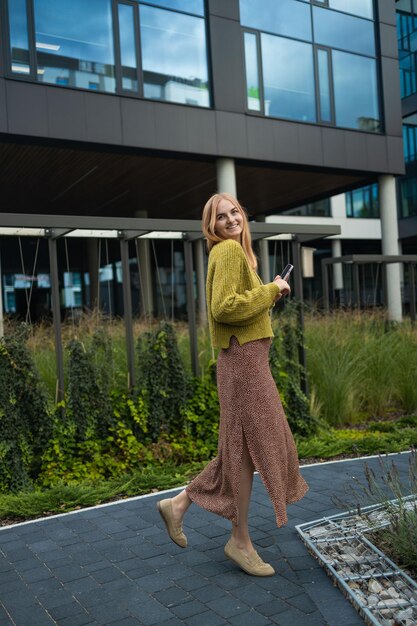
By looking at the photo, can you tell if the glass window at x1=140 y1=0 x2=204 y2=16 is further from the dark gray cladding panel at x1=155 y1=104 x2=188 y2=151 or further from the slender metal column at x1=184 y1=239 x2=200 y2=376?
the slender metal column at x1=184 y1=239 x2=200 y2=376

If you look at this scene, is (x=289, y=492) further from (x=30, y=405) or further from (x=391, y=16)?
(x=391, y=16)

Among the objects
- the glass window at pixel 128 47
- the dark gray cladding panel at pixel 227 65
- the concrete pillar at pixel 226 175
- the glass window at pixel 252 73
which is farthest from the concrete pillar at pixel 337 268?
the glass window at pixel 128 47

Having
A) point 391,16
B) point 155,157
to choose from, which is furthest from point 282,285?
point 391,16

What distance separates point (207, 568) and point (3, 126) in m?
10.2

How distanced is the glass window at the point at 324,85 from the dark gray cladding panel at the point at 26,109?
23.5 feet

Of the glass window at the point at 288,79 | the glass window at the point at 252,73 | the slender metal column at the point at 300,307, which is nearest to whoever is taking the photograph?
the slender metal column at the point at 300,307

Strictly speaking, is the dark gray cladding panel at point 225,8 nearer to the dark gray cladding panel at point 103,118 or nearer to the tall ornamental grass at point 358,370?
the dark gray cladding panel at point 103,118

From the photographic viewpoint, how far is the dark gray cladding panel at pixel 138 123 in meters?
13.0

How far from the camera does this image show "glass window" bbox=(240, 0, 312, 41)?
1484 centimetres

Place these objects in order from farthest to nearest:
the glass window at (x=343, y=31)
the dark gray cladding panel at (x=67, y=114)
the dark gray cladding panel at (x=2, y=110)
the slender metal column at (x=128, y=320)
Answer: the glass window at (x=343, y=31)
the dark gray cladding panel at (x=67, y=114)
the dark gray cladding panel at (x=2, y=110)
the slender metal column at (x=128, y=320)

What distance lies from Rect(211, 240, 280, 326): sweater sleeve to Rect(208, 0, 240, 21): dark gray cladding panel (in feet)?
40.7

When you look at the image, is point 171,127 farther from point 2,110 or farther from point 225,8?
point 2,110

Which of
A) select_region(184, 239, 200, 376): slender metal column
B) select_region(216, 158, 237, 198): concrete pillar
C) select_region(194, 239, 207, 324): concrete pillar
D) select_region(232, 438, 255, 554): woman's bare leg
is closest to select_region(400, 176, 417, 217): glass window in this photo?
select_region(194, 239, 207, 324): concrete pillar

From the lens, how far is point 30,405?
18.3 ft
